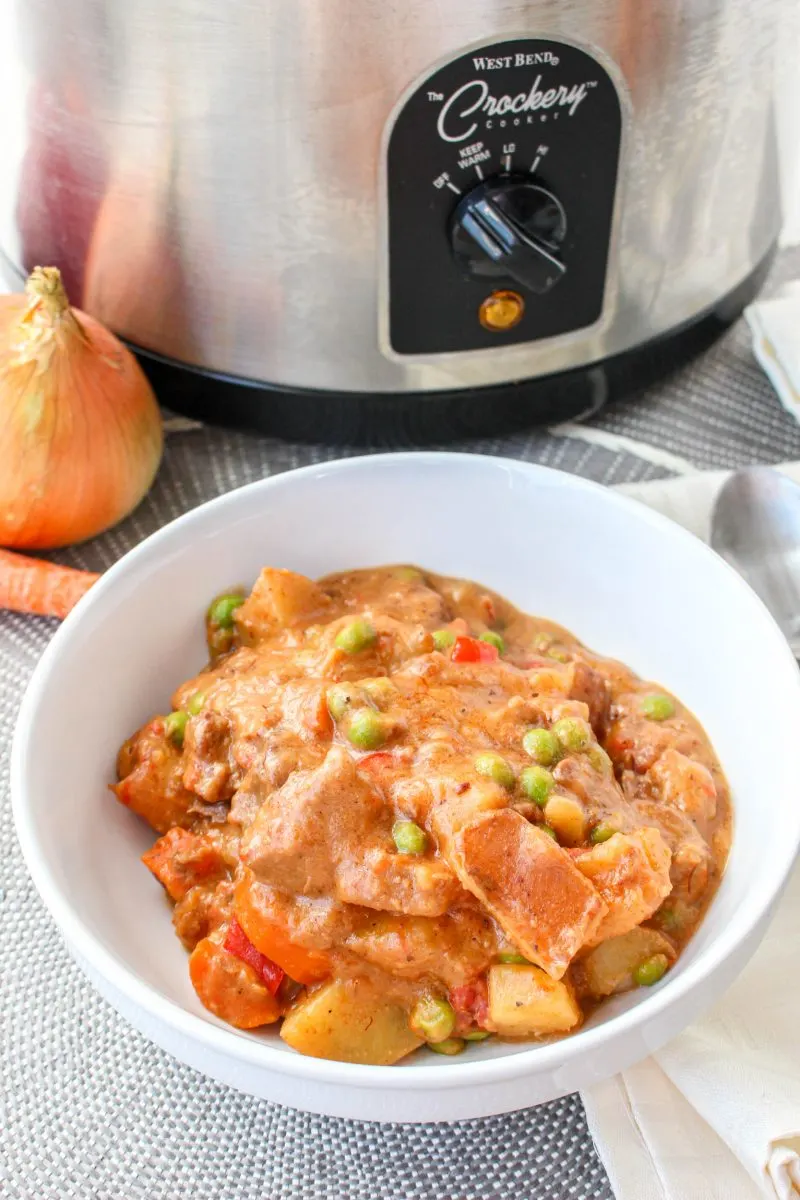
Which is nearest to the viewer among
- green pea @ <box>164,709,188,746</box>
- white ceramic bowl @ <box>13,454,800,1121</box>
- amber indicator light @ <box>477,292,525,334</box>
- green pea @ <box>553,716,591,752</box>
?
white ceramic bowl @ <box>13,454,800,1121</box>

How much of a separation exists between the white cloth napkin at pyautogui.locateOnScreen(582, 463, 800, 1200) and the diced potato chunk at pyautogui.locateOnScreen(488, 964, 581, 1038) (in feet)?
0.50

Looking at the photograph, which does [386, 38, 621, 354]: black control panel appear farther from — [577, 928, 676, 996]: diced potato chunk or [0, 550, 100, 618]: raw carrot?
[577, 928, 676, 996]: diced potato chunk

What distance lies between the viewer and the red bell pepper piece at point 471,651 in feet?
4.42

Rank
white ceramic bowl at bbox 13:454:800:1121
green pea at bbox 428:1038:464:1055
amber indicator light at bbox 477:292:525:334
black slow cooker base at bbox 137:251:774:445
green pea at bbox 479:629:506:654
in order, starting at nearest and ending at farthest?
white ceramic bowl at bbox 13:454:800:1121 < green pea at bbox 428:1038:464:1055 < green pea at bbox 479:629:506:654 < amber indicator light at bbox 477:292:525:334 < black slow cooker base at bbox 137:251:774:445

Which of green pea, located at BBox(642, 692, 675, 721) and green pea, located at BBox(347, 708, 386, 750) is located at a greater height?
green pea, located at BBox(347, 708, 386, 750)

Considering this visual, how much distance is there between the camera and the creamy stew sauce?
1.08 meters

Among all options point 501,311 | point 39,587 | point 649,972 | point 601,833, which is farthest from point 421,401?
point 649,972

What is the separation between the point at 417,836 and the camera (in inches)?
43.9

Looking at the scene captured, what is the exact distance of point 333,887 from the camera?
3.66 feet

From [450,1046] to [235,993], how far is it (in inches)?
7.8

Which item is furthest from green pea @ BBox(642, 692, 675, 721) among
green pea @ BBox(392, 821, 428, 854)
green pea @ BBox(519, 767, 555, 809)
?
green pea @ BBox(392, 821, 428, 854)

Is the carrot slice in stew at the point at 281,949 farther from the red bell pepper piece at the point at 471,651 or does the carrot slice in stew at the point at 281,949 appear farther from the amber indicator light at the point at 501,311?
the amber indicator light at the point at 501,311

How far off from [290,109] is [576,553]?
2.03 feet

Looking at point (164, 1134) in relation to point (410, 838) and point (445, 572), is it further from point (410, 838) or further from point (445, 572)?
point (445, 572)
